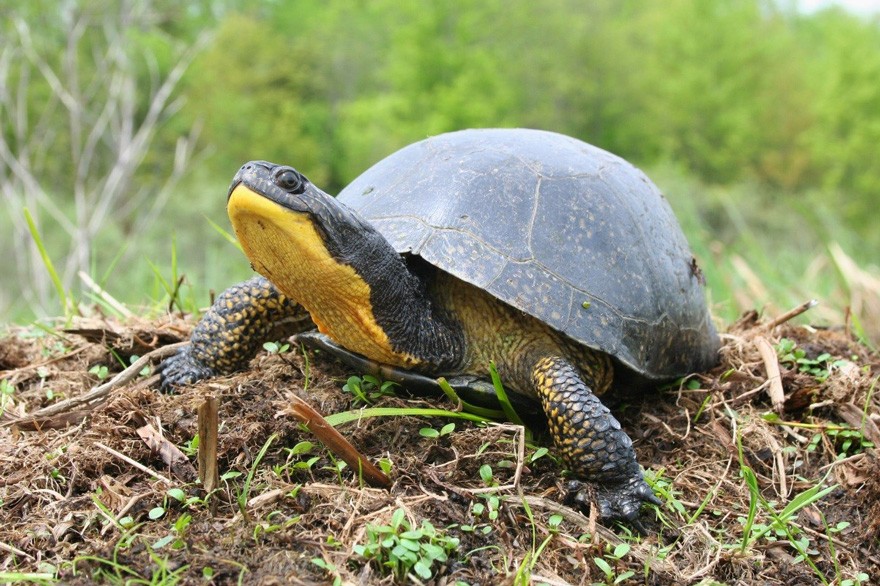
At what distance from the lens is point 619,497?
2.14 metres

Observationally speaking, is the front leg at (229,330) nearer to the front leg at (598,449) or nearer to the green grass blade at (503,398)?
the green grass blade at (503,398)

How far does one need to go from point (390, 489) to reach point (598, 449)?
2.07 feet

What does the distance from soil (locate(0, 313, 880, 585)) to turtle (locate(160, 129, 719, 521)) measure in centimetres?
14

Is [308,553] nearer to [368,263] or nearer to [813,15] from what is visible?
[368,263]

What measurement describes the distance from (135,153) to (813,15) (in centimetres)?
6440

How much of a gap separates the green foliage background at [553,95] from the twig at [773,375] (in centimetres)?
1490

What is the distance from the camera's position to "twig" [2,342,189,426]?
2344 mm

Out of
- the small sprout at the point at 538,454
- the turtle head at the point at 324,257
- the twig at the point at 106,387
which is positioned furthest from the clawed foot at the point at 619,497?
the twig at the point at 106,387

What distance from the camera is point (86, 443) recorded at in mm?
2154

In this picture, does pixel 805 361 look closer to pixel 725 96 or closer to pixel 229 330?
pixel 229 330

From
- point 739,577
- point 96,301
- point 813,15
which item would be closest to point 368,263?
point 739,577

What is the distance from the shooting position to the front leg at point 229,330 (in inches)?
102

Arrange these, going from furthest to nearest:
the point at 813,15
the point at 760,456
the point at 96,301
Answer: the point at 813,15, the point at 96,301, the point at 760,456

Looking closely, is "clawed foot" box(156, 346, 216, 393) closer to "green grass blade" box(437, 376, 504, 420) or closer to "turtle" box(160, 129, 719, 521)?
"turtle" box(160, 129, 719, 521)
